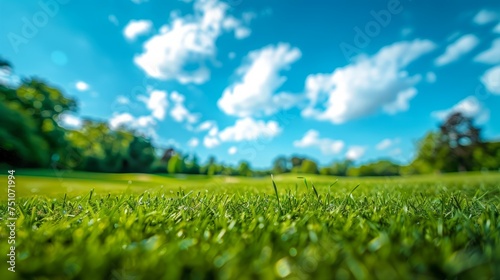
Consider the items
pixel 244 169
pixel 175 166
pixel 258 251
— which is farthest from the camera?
pixel 244 169

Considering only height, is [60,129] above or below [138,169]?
above

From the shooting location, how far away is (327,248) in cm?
79

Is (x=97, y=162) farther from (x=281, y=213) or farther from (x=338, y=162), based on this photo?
(x=338, y=162)

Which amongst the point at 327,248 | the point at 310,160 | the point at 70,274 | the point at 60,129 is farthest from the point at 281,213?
the point at 310,160

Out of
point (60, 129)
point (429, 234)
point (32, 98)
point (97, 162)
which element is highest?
point (32, 98)

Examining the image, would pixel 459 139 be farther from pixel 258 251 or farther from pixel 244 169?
pixel 258 251

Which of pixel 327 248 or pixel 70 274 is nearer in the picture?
pixel 70 274

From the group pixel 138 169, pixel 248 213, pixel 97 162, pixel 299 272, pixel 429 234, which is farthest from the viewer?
pixel 138 169

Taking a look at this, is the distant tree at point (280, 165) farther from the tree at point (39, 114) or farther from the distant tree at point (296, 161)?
the tree at point (39, 114)

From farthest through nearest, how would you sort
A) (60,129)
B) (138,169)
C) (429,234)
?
1. (138,169)
2. (60,129)
3. (429,234)

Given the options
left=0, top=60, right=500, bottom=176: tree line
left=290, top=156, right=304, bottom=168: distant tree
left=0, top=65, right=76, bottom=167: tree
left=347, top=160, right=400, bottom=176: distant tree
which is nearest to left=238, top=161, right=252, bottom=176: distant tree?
left=0, top=60, right=500, bottom=176: tree line

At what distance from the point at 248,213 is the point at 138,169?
144 ft

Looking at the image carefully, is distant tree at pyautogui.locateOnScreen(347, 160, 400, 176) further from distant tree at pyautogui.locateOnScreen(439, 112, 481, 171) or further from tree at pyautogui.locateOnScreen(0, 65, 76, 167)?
tree at pyautogui.locateOnScreen(0, 65, 76, 167)

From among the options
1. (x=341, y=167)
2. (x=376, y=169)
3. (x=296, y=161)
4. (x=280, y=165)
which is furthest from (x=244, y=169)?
(x=376, y=169)
